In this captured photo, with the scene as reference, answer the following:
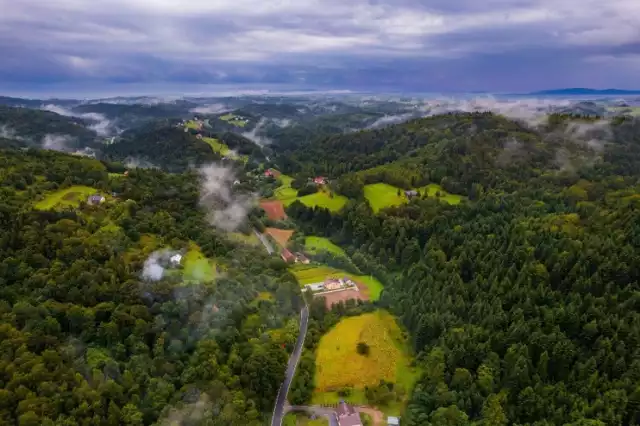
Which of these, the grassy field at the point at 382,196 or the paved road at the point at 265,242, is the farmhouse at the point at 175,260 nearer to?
the paved road at the point at 265,242

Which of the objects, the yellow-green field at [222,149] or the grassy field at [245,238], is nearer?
the grassy field at [245,238]

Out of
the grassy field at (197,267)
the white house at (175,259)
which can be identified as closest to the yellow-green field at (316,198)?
the grassy field at (197,267)

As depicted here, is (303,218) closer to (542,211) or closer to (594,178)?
(542,211)

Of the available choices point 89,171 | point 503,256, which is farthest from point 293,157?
point 503,256

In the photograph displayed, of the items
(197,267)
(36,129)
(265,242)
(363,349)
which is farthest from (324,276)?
(36,129)

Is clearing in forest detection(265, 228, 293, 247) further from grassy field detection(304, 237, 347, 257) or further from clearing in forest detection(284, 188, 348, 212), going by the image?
clearing in forest detection(284, 188, 348, 212)
